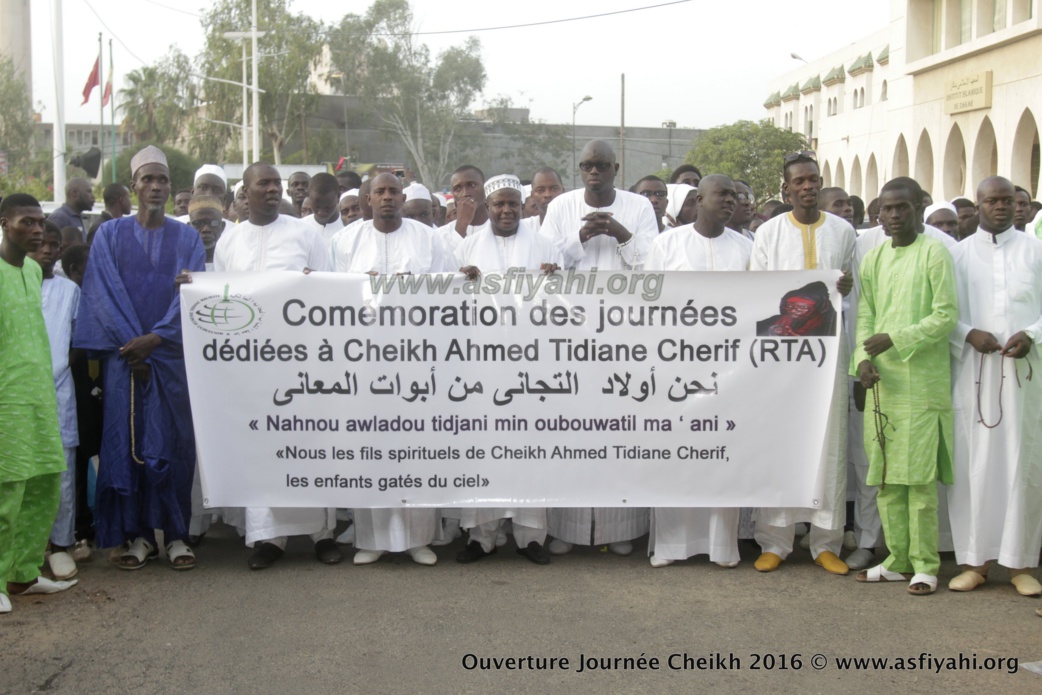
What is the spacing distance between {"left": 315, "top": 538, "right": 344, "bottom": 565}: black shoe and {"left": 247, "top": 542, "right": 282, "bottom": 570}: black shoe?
21cm

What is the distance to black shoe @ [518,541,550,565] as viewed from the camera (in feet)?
19.3

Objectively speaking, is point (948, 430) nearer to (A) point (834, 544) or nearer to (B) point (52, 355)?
(A) point (834, 544)

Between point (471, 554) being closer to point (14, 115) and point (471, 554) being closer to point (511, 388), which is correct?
point (511, 388)

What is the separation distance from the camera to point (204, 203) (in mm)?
7742

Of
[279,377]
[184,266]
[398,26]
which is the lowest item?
[279,377]

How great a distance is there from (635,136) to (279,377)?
205ft

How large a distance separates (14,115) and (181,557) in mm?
48309

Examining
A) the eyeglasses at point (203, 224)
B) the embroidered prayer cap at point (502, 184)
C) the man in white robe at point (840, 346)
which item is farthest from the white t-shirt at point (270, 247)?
the man in white robe at point (840, 346)

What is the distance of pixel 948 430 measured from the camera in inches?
215

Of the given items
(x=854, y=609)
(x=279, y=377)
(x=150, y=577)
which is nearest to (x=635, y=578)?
(x=854, y=609)

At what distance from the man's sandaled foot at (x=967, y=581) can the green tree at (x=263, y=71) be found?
53880 mm

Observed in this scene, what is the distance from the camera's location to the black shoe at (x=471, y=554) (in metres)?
5.92

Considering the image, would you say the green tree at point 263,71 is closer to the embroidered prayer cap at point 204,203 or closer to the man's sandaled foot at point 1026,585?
the embroidered prayer cap at point 204,203

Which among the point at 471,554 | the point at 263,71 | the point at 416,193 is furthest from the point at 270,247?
the point at 263,71
